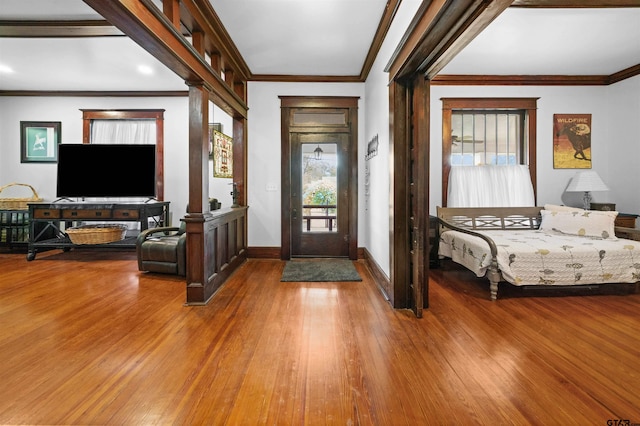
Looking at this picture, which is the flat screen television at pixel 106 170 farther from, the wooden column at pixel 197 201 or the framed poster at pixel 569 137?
the framed poster at pixel 569 137

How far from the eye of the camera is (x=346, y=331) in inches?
99.7

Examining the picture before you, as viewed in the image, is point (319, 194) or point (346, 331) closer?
point (346, 331)

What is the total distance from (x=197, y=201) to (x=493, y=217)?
420 centimetres

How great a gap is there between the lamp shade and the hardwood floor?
1.93 meters

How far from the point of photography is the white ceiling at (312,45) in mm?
3207

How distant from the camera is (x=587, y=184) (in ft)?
15.2

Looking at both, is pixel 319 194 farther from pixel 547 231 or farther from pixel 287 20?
pixel 547 231

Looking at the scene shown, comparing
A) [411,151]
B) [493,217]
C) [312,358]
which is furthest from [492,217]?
[312,358]

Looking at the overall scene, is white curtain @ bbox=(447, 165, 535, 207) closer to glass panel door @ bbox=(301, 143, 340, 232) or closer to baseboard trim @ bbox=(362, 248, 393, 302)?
baseboard trim @ bbox=(362, 248, 393, 302)

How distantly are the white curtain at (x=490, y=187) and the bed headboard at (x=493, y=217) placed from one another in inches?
5.2

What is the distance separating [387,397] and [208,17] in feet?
12.1

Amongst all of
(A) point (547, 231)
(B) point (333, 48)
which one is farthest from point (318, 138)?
(A) point (547, 231)

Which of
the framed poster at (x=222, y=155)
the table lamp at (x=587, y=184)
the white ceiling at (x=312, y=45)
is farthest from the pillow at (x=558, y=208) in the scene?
the framed poster at (x=222, y=155)

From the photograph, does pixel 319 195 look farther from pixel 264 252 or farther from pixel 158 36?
pixel 158 36
